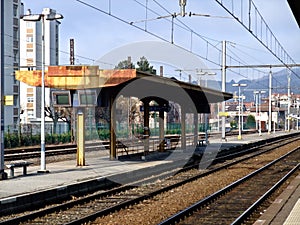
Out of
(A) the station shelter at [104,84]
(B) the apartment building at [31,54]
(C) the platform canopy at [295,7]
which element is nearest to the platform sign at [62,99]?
(A) the station shelter at [104,84]

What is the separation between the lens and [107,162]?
2441 cm

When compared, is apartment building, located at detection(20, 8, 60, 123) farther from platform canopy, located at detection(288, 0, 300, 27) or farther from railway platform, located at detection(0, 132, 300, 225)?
platform canopy, located at detection(288, 0, 300, 27)

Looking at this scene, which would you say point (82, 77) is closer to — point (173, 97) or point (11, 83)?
point (173, 97)

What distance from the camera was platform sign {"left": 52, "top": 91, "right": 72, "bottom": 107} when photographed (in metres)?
20.9

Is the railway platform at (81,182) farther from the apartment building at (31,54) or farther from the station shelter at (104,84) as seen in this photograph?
the apartment building at (31,54)

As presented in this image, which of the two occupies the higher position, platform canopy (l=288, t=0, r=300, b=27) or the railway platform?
platform canopy (l=288, t=0, r=300, b=27)

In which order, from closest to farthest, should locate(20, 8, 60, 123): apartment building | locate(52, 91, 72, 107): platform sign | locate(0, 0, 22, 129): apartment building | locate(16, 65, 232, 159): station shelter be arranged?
1. locate(16, 65, 232, 159): station shelter
2. locate(52, 91, 72, 107): platform sign
3. locate(0, 0, 22, 129): apartment building
4. locate(20, 8, 60, 123): apartment building

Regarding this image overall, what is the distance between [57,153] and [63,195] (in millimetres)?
18879

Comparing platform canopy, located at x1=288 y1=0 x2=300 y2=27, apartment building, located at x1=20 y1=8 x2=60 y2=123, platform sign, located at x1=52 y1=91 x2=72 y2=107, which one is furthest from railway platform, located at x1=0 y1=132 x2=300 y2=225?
apartment building, located at x1=20 y1=8 x2=60 y2=123

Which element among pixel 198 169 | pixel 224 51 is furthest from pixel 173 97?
pixel 224 51

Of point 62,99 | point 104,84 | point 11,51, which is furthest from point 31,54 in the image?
point 104,84

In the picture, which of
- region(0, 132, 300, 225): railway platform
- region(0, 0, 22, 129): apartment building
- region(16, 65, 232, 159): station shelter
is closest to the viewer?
region(0, 132, 300, 225): railway platform

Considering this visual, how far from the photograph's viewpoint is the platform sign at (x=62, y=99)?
20.9 m

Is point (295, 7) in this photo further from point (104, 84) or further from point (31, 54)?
point (31, 54)
